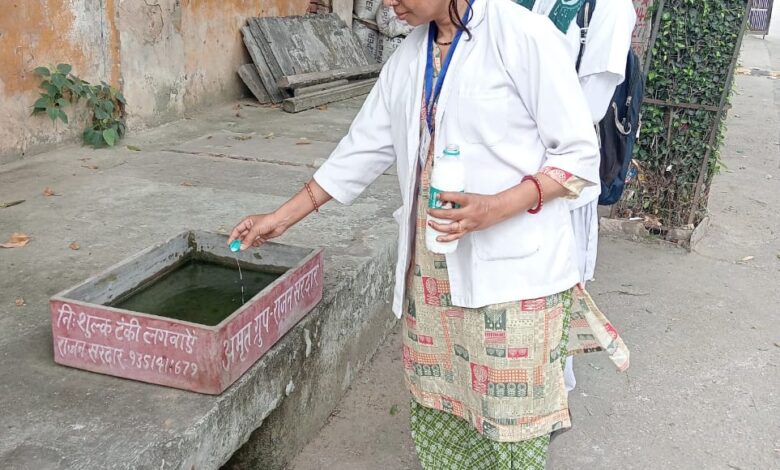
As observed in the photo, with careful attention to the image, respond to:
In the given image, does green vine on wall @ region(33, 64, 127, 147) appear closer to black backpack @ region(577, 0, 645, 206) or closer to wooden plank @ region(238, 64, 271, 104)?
wooden plank @ region(238, 64, 271, 104)

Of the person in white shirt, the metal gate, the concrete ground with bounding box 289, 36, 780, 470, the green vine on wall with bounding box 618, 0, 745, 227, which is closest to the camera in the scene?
the person in white shirt

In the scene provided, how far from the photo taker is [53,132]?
471cm

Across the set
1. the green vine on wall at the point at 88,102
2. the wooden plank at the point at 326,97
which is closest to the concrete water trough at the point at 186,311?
the green vine on wall at the point at 88,102

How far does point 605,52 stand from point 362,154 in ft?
2.73

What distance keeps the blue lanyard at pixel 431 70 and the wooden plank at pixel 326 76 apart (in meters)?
4.94

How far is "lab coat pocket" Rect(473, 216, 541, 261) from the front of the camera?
1.77 metres

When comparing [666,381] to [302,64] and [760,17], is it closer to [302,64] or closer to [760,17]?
[302,64]

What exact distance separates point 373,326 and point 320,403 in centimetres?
59

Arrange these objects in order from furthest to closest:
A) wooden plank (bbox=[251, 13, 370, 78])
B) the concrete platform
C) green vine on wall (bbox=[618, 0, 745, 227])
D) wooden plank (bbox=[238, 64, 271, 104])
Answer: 1. wooden plank (bbox=[251, 13, 370, 78])
2. wooden plank (bbox=[238, 64, 271, 104])
3. green vine on wall (bbox=[618, 0, 745, 227])
4. the concrete platform

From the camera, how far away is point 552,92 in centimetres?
167

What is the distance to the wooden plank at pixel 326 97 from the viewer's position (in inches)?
259

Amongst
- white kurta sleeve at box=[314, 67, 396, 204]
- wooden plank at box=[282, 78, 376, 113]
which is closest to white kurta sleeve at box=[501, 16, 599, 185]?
white kurta sleeve at box=[314, 67, 396, 204]

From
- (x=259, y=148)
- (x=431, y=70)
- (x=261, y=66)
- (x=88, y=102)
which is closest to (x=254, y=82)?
(x=261, y=66)

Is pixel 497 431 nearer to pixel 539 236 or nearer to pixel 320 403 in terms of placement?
pixel 539 236
